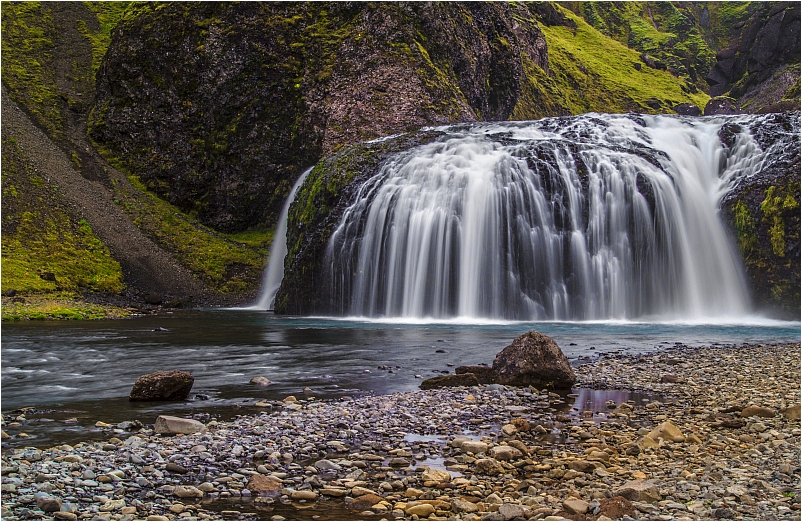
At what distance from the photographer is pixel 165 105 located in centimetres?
5481

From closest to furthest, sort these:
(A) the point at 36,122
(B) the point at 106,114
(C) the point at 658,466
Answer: (C) the point at 658,466
(A) the point at 36,122
(B) the point at 106,114

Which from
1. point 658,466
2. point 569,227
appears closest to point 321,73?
point 569,227

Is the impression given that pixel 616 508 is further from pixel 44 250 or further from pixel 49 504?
pixel 44 250

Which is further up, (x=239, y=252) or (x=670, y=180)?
(x=670, y=180)

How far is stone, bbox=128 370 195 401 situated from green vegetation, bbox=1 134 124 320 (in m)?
20.3

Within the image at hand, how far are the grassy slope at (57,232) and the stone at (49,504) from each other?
2468 cm

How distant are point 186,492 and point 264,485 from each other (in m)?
0.75

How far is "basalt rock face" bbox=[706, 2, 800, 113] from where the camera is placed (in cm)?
7956

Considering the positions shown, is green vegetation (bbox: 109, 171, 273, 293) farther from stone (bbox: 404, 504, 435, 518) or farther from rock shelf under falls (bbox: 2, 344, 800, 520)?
stone (bbox: 404, 504, 435, 518)

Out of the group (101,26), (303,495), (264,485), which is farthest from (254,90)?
(303,495)

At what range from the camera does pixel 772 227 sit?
28953 mm

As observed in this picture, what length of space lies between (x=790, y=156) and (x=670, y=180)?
550 cm

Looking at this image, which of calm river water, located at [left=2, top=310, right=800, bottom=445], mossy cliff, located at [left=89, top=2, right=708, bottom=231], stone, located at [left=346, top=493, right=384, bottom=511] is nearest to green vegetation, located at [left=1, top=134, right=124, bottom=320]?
calm river water, located at [left=2, top=310, right=800, bottom=445]

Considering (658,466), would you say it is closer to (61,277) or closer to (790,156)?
(790,156)
